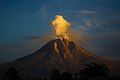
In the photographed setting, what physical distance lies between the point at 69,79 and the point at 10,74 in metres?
21.7

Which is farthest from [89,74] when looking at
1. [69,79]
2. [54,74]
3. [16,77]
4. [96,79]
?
[16,77]

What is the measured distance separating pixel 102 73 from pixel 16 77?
95.7 feet

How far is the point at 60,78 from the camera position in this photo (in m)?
70.2

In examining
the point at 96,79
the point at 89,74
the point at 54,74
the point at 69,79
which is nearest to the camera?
the point at 96,79

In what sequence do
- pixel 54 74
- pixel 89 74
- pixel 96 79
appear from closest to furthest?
pixel 96 79 → pixel 89 74 → pixel 54 74

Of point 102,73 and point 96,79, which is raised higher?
point 102,73

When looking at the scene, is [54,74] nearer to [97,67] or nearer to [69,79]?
[69,79]

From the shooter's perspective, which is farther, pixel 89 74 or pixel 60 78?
pixel 60 78

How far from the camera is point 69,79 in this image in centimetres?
6981

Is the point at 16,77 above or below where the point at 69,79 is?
above

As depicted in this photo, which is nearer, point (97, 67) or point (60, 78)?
point (97, 67)

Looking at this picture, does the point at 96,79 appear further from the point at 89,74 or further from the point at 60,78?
the point at 60,78

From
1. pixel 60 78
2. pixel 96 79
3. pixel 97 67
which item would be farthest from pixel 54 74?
pixel 96 79

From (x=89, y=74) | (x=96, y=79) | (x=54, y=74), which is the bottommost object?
(x=96, y=79)
